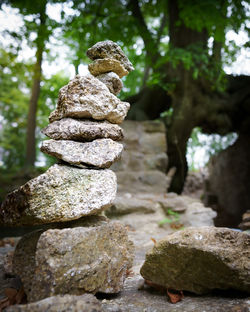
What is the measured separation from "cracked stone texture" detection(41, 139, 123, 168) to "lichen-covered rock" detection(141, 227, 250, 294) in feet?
2.18

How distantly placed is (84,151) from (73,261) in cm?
70

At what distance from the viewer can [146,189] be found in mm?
4953

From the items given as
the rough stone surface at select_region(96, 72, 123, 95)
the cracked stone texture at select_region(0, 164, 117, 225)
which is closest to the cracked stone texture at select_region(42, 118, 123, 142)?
the cracked stone texture at select_region(0, 164, 117, 225)

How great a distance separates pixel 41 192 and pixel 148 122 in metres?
4.34

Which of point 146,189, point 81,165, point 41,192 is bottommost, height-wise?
point 146,189

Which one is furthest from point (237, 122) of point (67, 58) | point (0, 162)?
point (0, 162)

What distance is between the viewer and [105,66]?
2.11 m

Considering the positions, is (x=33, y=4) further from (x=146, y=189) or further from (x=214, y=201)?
(x=214, y=201)

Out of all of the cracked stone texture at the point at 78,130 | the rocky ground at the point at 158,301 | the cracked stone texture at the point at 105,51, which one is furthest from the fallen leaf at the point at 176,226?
the cracked stone texture at the point at 105,51

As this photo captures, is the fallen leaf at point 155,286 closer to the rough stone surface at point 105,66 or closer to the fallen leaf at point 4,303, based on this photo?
the fallen leaf at point 4,303

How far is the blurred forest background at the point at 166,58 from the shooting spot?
3.50 meters

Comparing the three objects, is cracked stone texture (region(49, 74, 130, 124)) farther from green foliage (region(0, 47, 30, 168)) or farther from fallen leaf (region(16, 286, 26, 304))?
green foliage (region(0, 47, 30, 168))

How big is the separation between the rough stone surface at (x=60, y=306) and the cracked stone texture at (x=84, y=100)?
3.88 ft

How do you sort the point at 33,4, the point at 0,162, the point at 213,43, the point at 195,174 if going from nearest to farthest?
the point at 33,4
the point at 213,43
the point at 0,162
the point at 195,174
